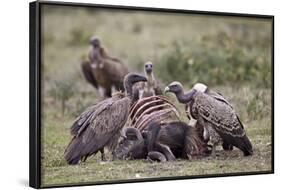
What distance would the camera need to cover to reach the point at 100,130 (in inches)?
216

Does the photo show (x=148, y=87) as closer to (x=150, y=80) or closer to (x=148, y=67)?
(x=150, y=80)

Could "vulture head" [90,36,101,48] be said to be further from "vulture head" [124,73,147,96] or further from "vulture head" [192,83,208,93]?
"vulture head" [192,83,208,93]

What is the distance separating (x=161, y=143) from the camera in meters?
5.71

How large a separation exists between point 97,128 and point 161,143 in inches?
20.1

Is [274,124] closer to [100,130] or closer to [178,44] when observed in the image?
[178,44]

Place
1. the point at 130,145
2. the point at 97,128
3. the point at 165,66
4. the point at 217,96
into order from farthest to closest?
the point at 165,66 < the point at 217,96 < the point at 130,145 < the point at 97,128

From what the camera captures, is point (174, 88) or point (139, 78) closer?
point (139, 78)

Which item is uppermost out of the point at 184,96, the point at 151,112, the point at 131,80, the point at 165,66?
the point at 165,66

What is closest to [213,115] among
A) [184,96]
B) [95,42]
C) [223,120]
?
[223,120]

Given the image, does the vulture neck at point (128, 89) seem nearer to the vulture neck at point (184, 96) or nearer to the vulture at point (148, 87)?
the vulture at point (148, 87)

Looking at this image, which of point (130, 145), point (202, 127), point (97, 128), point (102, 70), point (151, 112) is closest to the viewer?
point (97, 128)

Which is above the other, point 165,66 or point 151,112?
point 165,66

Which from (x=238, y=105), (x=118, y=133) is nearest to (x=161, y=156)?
(x=118, y=133)

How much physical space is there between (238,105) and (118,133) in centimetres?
108
